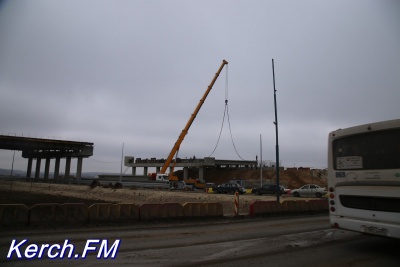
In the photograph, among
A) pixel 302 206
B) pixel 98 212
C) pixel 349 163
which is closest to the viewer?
pixel 349 163

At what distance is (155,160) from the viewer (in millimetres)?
95438

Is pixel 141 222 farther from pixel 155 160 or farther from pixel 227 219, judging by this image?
pixel 155 160

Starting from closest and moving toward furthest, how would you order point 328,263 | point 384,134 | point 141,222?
point 328,263
point 384,134
point 141,222

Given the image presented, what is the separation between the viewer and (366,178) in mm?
8273

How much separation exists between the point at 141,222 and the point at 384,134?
420 inches

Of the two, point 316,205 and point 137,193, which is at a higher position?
point 316,205

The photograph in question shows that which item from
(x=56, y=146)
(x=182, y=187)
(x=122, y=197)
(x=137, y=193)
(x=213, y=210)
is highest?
(x=56, y=146)

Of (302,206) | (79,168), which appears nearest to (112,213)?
(302,206)

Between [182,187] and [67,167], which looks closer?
[182,187]

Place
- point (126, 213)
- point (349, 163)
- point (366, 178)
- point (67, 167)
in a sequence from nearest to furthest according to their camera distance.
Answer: point (366, 178), point (349, 163), point (126, 213), point (67, 167)

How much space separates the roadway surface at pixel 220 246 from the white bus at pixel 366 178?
0.90 meters

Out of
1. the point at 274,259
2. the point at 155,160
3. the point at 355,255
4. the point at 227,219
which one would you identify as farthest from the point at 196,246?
the point at 155,160

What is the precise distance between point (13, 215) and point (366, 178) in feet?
40.7

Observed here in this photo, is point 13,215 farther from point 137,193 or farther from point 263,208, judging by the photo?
point 137,193
